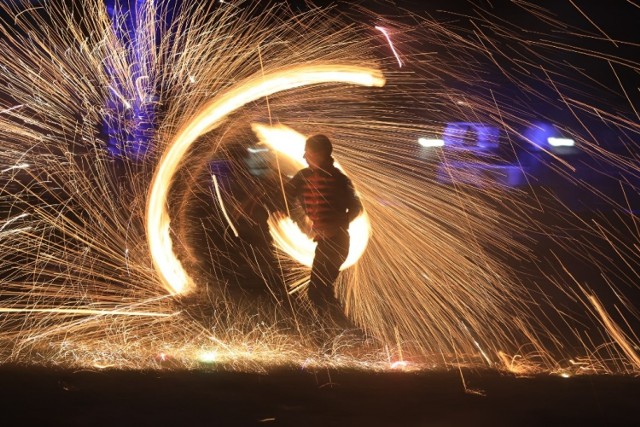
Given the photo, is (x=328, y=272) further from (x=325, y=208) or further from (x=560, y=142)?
(x=560, y=142)

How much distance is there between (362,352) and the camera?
686 cm

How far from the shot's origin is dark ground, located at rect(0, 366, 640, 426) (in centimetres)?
514

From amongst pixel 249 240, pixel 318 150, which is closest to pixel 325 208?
pixel 318 150

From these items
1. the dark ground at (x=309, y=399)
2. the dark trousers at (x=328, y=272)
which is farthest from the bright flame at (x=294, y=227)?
the dark ground at (x=309, y=399)

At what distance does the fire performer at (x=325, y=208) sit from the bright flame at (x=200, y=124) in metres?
1.28

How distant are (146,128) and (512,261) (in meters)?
6.12

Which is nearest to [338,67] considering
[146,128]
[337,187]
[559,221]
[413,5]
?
[337,187]

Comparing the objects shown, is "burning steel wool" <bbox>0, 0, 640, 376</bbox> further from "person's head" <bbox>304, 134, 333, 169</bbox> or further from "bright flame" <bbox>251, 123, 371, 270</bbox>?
"person's head" <bbox>304, 134, 333, 169</bbox>

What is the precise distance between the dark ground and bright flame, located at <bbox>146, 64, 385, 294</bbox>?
6.42 feet

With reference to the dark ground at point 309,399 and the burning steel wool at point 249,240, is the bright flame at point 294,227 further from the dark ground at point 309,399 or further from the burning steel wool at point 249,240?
the dark ground at point 309,399

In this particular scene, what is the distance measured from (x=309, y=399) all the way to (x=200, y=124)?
11.2 feet

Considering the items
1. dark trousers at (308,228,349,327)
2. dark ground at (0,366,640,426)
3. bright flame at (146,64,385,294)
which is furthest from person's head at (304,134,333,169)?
dark ground at (0,366,640,426)

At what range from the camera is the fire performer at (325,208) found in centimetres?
686

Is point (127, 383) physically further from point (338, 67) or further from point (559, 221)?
point (559, 221)
